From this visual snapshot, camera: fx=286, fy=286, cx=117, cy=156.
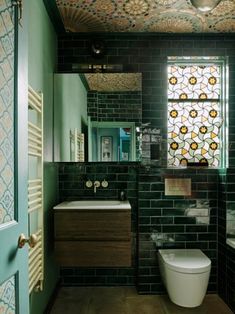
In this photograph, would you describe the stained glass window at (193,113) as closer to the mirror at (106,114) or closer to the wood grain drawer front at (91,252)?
the mirror at (106,114)

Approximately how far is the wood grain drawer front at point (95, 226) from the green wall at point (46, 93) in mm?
167

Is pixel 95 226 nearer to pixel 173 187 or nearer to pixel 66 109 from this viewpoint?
pixel 173 187

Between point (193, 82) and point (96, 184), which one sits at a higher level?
point (193, 82)

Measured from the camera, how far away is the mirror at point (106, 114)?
299 cm

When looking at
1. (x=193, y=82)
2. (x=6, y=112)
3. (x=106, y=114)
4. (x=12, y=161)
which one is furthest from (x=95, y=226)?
(x=193, y=82)

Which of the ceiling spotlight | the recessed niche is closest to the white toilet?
the recessed niche

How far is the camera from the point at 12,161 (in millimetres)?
1228

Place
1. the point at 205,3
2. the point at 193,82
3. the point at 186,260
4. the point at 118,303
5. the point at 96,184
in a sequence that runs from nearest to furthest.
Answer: the point at 205,3
the point at 186,260
the point at 118,303
the point at 96,184
the point at 193,82

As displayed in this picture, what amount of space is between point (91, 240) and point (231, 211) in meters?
1.35

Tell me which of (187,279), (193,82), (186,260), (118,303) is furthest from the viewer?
(193,82)

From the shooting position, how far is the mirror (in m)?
2.99

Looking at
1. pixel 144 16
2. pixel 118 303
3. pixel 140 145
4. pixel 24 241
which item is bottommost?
pixel 118 303

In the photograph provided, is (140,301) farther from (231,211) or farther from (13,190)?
(13,190)

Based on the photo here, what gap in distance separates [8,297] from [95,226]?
54.9 inches
